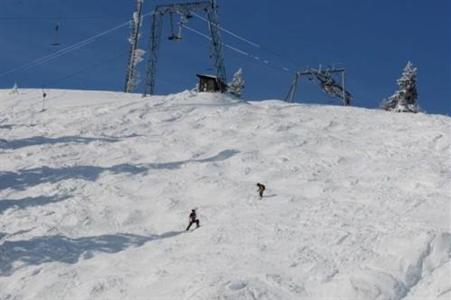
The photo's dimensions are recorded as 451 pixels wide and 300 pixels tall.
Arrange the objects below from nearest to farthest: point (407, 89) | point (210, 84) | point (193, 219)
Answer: point (193, 219)
point (210, 84)
point (407, 89)

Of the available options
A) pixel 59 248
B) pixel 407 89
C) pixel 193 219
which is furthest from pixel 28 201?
pixel 407 89

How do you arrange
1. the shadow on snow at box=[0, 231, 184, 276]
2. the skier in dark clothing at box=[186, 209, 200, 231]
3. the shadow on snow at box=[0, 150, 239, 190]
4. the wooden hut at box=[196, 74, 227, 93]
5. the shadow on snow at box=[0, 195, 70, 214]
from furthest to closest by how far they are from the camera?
the wooden hut at box=[196, 74, 227, 93]
the shadow on snow at box=[0, 150, 239, 190]
the shadow on snow at box=[0, 195, 70, 214]
the skier in dark clothing at box=[186, 209, 200, 231]
the shadow on snow at box=[0, 231, 184, 276]

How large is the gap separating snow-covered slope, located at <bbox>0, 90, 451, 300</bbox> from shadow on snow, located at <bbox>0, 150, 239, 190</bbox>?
0.11m

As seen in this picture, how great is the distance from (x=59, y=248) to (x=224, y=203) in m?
7.04

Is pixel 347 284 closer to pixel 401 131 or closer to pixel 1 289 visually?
pixel 1 289

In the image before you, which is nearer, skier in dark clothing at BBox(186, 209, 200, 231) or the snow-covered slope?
the snow-covered slope

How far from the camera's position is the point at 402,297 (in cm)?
2139

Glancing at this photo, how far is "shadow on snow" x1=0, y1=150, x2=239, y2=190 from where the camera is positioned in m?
35.8

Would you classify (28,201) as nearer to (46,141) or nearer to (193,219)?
(193,219)

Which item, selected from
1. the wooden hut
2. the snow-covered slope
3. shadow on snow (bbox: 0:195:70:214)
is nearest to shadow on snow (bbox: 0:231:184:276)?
the snow-covered slope

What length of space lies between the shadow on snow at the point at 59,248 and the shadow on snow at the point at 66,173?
269 inches

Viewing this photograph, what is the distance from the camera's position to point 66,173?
1444 inches

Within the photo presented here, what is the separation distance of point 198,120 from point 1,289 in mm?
22410

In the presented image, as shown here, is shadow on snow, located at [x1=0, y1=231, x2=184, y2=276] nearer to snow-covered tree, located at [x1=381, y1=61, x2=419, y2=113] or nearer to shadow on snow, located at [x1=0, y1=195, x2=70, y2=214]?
shadow on snow, located at [x1=0, y1=195, x2=70, y2=214]
